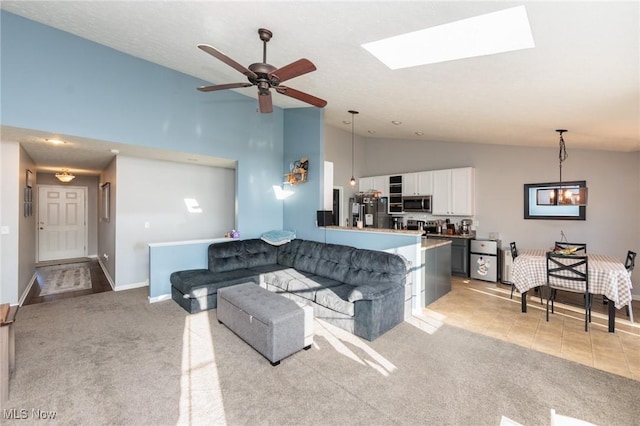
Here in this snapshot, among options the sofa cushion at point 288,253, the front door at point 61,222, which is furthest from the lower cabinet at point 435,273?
the front door at point 61,222

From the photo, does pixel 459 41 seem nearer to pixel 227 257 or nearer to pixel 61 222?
pixel 227 257

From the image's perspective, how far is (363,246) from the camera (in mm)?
4516

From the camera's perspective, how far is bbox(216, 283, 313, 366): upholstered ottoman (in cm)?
267

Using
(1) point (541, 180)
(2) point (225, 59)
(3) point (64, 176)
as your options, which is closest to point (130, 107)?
(2) point (225, 59)

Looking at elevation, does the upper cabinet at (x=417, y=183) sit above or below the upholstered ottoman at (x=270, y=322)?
above

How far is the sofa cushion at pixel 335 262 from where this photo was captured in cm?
410

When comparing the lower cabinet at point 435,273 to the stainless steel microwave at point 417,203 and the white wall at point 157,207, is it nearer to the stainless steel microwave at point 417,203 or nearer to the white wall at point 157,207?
the stainless steel microwave at point 417,203

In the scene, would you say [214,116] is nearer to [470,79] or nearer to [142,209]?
[142,209]

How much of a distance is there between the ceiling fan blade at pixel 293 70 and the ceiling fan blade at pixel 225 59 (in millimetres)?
192

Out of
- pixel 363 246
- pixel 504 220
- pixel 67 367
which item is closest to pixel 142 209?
pixel 67 367

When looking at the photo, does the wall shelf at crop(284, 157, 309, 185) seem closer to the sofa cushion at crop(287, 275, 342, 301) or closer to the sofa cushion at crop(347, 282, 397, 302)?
the sofa cushion at crop(287, 275, 342, 301)

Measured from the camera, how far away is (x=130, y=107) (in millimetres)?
3883

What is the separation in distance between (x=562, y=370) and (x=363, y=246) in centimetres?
263

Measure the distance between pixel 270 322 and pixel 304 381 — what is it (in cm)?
59
